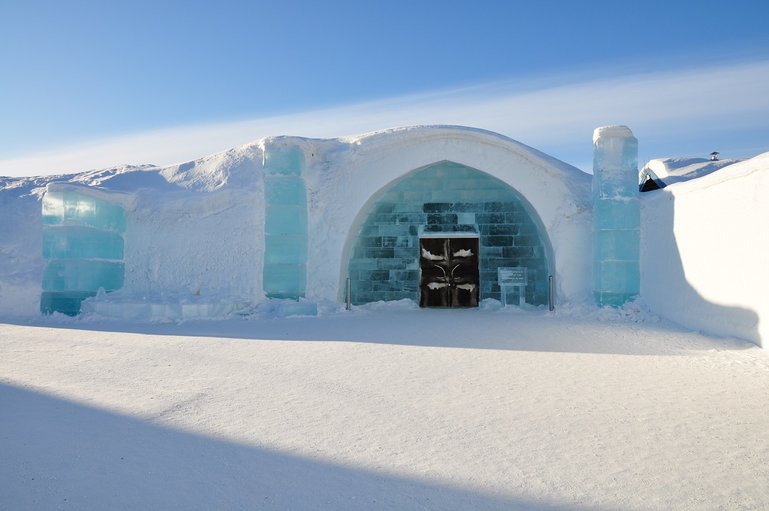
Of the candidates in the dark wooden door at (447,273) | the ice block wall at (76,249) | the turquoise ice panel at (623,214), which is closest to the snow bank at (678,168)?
the turquoise ice panel at (623,214)

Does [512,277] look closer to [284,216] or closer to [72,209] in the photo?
[284,216]

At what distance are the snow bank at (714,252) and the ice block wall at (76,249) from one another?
8584 millimetres

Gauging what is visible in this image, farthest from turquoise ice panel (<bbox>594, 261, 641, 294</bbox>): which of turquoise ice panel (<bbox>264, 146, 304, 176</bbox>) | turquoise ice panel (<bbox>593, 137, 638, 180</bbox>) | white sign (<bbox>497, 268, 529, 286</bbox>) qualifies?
turquoise ice panel (<bbox>264, 146, 304, 176</bbox>)

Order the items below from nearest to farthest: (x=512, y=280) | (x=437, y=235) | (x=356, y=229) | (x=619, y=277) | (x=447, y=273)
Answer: (x=619, y=277) < (x=512, y=280) < (x=356, y=229) < (x=437, y=235) < (x=447, y=273)

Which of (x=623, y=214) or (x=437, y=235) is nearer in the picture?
(x=623, y=214)

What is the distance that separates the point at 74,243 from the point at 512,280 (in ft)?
24.7

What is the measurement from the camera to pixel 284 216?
9188 mm

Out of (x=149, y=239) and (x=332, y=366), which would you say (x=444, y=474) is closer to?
(x=332, y=366)

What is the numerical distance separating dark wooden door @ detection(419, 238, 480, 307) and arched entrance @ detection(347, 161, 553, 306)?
0.02 meters

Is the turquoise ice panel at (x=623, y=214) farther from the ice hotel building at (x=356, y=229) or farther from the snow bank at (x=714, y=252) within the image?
the snow bank at (x=714, y=252)

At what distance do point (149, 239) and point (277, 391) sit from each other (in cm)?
664

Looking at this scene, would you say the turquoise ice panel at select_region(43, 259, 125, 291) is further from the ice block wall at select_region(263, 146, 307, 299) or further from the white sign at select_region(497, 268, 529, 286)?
the white sign at select_region(497, 268, 529, 286)

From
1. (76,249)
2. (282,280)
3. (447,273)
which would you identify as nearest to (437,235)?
(447,273)

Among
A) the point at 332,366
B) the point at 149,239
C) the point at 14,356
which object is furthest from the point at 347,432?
the point at 149,239
